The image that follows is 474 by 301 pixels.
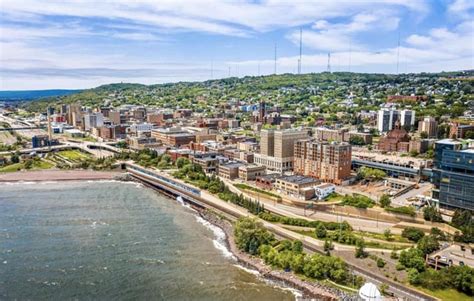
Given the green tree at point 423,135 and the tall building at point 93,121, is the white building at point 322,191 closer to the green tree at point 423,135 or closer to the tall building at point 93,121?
the green tree at point 423,135

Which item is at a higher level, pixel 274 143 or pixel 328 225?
pixel 274 143

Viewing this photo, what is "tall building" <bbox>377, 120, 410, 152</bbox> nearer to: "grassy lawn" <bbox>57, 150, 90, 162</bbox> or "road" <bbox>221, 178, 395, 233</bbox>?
"road" <bbox>221, 178, 395, 233</bbox>

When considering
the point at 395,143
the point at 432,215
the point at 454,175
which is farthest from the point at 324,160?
the point at 395,143

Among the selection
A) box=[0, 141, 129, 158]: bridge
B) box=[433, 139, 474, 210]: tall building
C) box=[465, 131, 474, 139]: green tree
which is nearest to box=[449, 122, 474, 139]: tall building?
box=[465, 131, 474, 139]: green tree

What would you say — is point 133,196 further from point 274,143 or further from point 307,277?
point 307,277

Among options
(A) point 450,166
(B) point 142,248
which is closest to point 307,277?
(B) point 142,248
